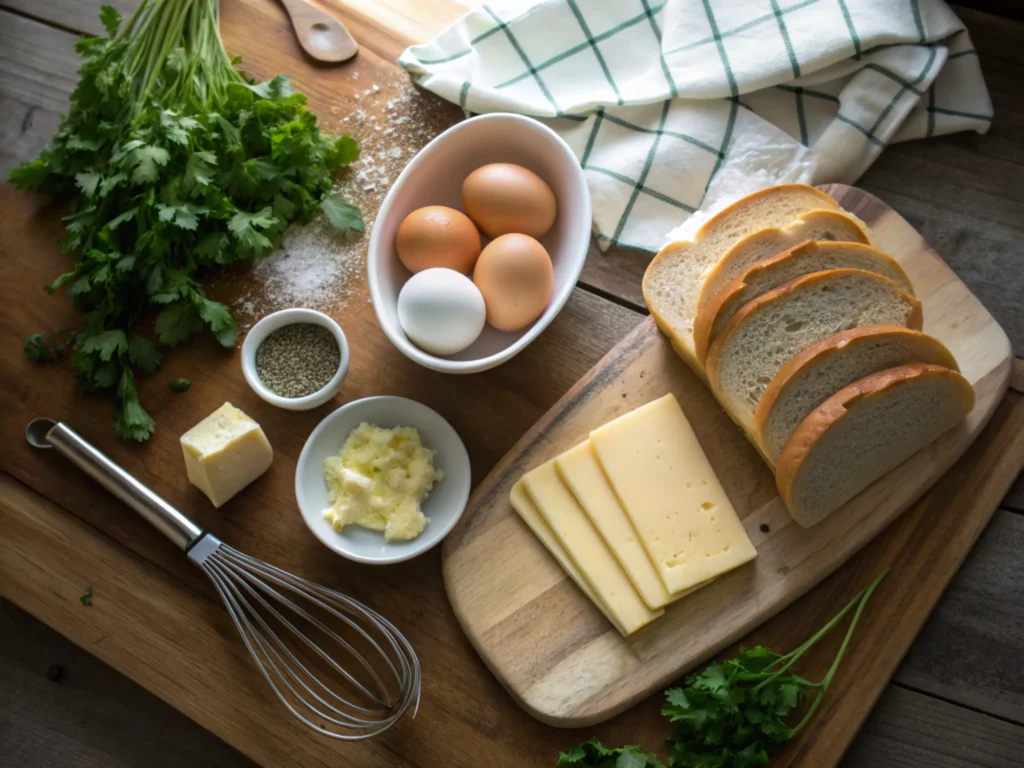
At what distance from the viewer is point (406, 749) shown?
154cm

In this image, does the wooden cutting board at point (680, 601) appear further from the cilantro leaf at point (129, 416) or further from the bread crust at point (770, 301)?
the cilantro leaf at point (129, 416)

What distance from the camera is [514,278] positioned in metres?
1.50

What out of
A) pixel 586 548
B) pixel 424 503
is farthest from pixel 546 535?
pixel 424 503

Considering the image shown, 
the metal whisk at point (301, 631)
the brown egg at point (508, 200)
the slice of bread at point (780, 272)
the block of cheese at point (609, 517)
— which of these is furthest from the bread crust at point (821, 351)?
the metal whisk at point (301, 631)

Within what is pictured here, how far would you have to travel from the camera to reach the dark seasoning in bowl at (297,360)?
1.62 metres

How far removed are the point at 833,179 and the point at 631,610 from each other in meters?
1.00

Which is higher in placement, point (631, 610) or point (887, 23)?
point (887, 23)

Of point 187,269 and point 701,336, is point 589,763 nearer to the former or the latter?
point 701,336

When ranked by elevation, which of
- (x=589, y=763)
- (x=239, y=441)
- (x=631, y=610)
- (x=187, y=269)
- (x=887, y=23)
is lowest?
(x=589, y=763)

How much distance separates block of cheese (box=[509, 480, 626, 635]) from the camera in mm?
1529

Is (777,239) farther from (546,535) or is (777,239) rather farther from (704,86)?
(546,535)

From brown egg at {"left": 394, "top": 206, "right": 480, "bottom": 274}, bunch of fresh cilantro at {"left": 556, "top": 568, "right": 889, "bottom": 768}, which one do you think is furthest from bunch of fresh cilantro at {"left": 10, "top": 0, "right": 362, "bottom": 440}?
bunch of fresh cilantro at {"left": 556, "top": 568, "right": 889, "bottom": 768}

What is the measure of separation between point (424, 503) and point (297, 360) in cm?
38

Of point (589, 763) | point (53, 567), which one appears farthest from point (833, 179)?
point (53, 567)
